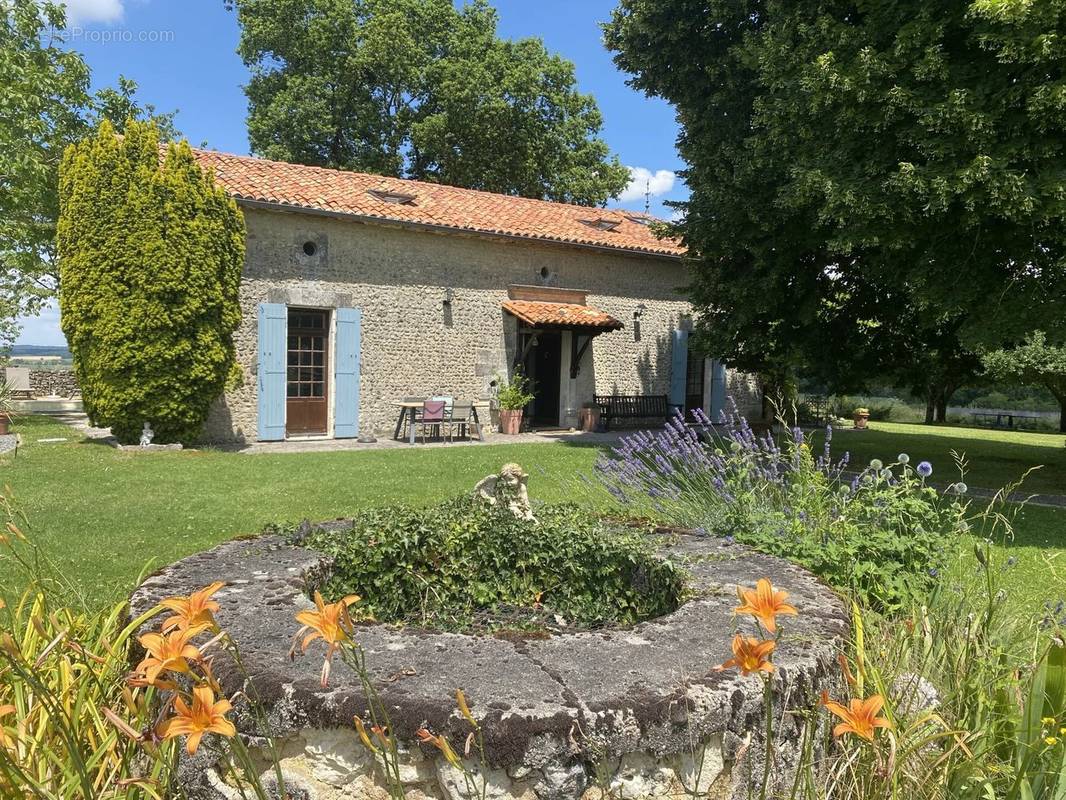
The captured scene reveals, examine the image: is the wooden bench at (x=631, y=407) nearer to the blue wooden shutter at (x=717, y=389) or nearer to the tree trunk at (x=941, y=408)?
the blue wooden shutter at (x=717, y=389)

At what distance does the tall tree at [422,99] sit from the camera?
23.5 metres

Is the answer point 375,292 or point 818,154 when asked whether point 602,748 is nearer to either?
point 818,154

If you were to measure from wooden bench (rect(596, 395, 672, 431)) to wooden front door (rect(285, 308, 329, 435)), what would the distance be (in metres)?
6.16

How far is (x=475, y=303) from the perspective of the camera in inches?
613

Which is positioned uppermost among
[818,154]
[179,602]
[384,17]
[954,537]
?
[384,17]

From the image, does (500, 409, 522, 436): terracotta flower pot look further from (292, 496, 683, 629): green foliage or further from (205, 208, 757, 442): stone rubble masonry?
(292, 496, 683, 629): green foliage

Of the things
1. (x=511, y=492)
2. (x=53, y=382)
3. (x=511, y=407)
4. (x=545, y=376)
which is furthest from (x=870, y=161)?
(x=53, y=382)

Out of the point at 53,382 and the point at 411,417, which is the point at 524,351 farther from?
the point at 53,382

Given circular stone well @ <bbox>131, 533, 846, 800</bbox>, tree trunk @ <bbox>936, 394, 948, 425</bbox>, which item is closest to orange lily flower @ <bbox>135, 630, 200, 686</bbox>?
circular stone well @ <bbox>131, 533, 846, 800</bbox>

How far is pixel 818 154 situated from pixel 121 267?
976cm

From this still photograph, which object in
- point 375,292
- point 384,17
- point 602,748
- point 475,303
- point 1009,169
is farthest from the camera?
point 384,17

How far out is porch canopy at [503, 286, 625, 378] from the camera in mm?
15574

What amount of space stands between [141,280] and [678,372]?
11964 millimetres

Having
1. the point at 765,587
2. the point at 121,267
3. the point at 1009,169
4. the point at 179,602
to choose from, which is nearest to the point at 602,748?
the point at 765,587
